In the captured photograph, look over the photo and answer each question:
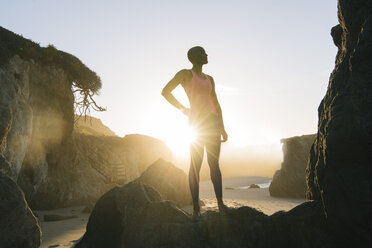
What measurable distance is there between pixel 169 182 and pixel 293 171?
614cm

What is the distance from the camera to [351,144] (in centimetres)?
189

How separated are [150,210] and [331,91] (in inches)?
90.6

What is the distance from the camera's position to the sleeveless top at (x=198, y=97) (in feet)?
10.5

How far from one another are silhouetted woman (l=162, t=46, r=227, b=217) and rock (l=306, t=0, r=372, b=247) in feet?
4.02

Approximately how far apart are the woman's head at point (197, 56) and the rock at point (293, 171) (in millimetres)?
9361

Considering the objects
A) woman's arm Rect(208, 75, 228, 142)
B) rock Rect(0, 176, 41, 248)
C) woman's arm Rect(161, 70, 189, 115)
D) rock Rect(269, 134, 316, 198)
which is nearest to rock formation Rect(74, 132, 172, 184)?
rock Rect(269, 134, 316, 198)

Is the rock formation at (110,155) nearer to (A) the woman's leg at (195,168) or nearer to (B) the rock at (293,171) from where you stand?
(B) the rock at (293,171)

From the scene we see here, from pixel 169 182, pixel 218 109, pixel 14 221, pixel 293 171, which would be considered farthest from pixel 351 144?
pixel 293 171

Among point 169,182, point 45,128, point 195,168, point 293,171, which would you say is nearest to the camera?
point 195,168

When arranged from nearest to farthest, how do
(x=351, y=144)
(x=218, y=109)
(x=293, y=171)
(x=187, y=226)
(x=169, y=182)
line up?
(x=351, y=144) < (x=187, y=226) < (x=218, y=109) < (x=169, y=182) < (x=293, y=171)

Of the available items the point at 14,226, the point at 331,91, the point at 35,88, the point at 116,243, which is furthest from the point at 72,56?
the point at 331,91

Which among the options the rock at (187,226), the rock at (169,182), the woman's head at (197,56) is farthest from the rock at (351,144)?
the rock at (169,182)

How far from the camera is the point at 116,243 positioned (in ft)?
9.02

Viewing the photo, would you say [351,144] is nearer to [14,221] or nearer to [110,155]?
[14,221]
